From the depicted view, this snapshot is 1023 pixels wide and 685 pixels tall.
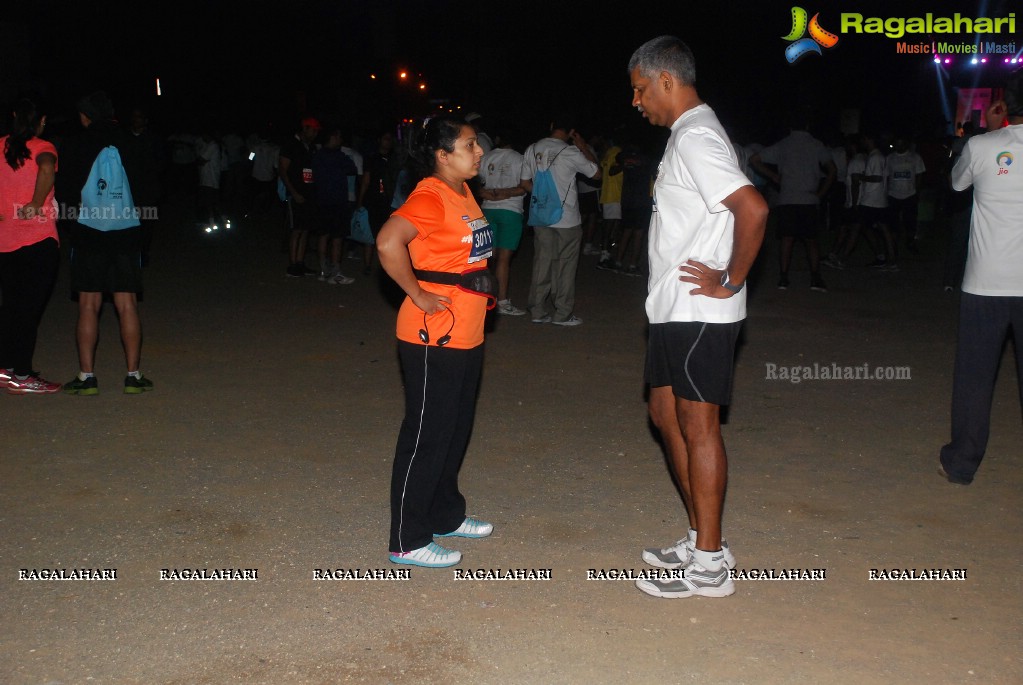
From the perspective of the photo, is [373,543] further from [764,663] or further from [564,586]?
[764,663]

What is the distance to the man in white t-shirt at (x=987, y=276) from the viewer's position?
5090 millimetres

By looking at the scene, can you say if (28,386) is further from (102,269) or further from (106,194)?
(106,194)

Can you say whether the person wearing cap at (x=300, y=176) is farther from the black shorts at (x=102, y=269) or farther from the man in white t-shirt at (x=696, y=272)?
the man in white t-shirt at (x=696, y=272)

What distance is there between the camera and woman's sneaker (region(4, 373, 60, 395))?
6961mm

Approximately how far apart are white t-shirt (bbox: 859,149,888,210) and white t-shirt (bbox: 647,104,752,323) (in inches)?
457

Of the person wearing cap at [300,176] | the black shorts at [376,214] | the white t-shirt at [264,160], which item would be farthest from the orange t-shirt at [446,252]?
the white t-shirt at [264,160]

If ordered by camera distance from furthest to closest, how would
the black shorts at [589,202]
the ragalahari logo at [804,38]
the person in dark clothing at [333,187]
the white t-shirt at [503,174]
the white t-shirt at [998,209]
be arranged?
the ragalahari logo at [804,38]
the black shorts at [589,202]
the person in dark clothing at [333,187]
the white t-shirt at [503,174]
the white t-shirt at [998,209]

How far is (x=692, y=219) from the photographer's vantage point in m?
3.75

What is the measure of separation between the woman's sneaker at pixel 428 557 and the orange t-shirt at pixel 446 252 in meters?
0.88

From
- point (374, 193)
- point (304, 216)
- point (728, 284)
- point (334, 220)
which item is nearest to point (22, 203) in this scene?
point (728, 284)

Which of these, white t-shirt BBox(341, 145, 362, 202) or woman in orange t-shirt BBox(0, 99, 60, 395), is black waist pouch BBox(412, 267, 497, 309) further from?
white t-shirt BBox(341, 145, 362, 202)

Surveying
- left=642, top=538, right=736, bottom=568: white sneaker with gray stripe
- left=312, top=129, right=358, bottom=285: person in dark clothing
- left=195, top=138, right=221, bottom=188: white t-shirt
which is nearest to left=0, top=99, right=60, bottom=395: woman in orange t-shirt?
left=642, top=538, right=736, bottom=568: white sneaker with gray stripe

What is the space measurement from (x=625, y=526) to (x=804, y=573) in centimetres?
89

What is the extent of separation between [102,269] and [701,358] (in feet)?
15.1
